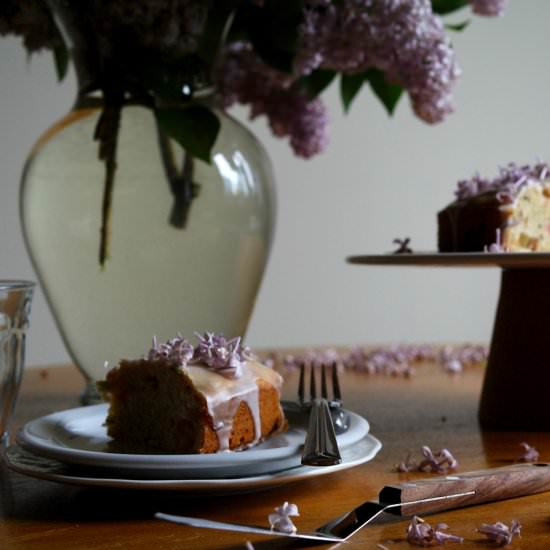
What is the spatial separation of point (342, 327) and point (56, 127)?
249 cm

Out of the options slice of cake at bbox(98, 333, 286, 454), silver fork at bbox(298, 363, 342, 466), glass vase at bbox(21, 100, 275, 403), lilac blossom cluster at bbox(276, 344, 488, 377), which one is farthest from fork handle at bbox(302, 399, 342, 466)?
lilac blossom cluster at bbox(276, 344, 488, 377)

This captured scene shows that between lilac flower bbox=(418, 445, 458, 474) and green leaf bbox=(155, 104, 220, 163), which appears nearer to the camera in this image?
lilac flower bbox=(418, 445, 458, 474)

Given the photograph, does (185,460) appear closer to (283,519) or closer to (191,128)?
(283,519)

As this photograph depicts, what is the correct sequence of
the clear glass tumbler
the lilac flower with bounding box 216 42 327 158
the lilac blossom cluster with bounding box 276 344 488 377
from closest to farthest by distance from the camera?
the clear glass tumbler < the lilac flower with bounding box 216 42 327 158 < the lilac blossom cluster with bounding box 276 344 488 377

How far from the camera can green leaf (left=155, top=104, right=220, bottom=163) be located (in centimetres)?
155

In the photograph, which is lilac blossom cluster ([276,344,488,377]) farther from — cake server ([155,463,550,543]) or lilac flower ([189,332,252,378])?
cake server ([155,463,550,543])

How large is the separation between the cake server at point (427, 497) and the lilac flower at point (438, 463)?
0.14m

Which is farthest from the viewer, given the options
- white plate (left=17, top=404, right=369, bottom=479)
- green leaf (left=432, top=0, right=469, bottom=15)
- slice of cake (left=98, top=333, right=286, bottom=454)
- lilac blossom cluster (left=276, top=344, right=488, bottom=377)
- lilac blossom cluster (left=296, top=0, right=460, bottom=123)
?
lilac blossom cluster (left=276, top=344, right=488, bottom=377)

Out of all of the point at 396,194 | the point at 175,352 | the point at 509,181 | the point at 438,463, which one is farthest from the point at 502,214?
the point at 396,194

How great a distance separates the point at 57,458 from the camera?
3.20 feet

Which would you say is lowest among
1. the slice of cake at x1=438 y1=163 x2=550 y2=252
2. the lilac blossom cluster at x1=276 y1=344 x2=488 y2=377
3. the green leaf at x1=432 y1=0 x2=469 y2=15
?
the lilac blossom cluster at x1=276 y1=344 x2=488 y2=377

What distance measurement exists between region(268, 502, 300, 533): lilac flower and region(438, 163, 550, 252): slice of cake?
2.91ft

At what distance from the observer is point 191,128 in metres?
1.56

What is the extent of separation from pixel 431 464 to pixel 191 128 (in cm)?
70
